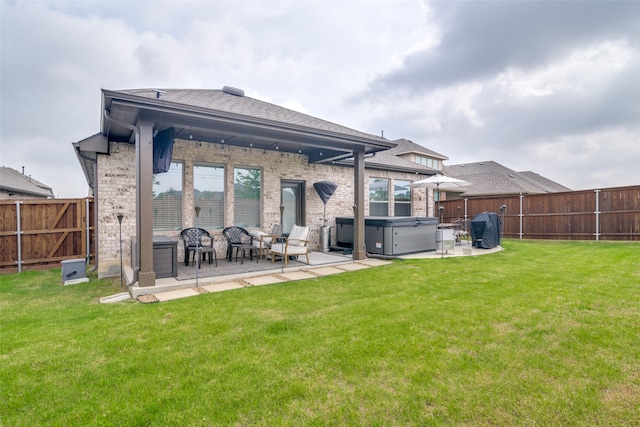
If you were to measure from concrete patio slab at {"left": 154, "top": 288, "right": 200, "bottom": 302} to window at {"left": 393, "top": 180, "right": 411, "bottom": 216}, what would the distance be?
331 inches

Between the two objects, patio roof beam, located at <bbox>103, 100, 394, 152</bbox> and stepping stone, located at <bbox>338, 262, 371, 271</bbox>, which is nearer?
patio roof beam, located at <bbox>103, 100, 394, 152</bbox>

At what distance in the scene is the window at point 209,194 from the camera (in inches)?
301

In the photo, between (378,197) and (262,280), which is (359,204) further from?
(378,197)

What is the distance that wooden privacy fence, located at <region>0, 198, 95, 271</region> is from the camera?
7.18 m

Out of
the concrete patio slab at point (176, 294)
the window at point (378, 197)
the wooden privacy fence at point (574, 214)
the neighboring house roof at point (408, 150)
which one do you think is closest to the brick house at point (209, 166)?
the concrete patio slab at point (176, 294)

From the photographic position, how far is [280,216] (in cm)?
884

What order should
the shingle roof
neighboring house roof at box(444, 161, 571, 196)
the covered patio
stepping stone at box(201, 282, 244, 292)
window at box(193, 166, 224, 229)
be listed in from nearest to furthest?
1. the covered patio
2. stepping stone at box(201, 282, 244, 292)
3. the shingle roof
4. window at box(193, 166, 224, 229)
5. neighboring house roof at box(444, 161, 571, 196)

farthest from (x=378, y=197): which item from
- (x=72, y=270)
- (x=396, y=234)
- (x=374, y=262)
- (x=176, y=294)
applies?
(x=72, y=270)

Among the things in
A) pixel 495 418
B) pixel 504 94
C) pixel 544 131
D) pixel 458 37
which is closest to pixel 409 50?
pixel 458 37

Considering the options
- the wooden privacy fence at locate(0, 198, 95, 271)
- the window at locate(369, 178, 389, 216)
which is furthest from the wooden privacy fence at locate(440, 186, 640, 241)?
the wooden privacy fence at locate(0, 198, 95, 271)

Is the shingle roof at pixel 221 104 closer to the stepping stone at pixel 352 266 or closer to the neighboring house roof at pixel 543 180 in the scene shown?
the stepping stone at pixel 352 266

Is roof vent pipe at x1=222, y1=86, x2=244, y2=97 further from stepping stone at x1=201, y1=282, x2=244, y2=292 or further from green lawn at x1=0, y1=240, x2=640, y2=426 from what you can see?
green lawn at x1=0, y1=240, x2=640, y2=426

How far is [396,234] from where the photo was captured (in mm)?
8156

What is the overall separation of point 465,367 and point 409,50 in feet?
38.0
